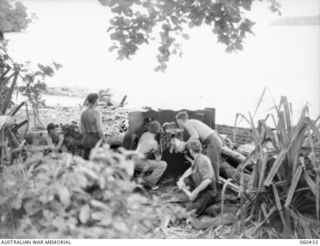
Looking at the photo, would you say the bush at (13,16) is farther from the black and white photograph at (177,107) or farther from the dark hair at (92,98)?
the dark hair at (92,98)

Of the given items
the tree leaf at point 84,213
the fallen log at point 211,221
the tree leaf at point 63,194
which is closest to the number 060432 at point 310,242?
the fallen log at point 211,221

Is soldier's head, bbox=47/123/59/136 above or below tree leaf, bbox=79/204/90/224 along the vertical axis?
above

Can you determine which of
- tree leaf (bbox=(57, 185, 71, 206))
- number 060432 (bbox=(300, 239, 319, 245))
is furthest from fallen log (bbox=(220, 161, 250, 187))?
tree leaf (bbox=(57, 185, 71, 206))

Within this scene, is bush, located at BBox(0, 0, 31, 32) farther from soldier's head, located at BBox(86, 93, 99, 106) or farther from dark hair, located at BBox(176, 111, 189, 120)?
dark hair, located at BBox(176, 111, 189, 120)

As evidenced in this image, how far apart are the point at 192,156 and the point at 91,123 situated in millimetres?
653

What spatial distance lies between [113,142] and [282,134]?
100 cm

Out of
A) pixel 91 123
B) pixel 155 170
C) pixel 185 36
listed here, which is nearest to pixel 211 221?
pixel 155 170

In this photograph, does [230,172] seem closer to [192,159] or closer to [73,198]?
[192,159]

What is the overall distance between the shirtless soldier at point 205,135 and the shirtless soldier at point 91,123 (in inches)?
19.4

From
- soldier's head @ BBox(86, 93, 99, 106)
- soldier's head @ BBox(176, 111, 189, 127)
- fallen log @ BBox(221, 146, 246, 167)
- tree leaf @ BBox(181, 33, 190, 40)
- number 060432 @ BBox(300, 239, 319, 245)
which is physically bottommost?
number 060432 @ BBox(300, 239, 319, 245)

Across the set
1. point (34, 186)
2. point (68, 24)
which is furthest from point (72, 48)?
point (34, 186)

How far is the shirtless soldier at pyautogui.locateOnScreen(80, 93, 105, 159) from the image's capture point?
2.82 m

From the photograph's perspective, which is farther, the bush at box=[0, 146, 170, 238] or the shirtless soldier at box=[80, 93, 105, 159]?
the shirtless soldier at box=[80, 93, 105, 159]

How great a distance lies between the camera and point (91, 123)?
9.41 feet
